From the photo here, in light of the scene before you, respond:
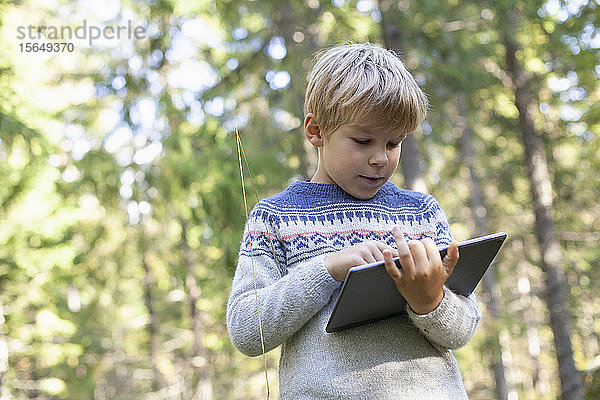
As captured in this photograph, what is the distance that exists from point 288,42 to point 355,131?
5.74 metres

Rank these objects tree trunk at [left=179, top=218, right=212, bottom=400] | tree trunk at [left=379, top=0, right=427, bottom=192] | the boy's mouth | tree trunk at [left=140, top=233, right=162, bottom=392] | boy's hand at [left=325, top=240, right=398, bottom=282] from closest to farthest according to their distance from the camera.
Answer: boy's hand at [left=325, top=240, right=398, bottom=282]
the boy's mouth
tree trunk at [left=379, top=0, right=427, bottom=192]
tree trunk at [left=179, top=218, right=212, bottom=400]
tree trunk at [left=140, top=233, right=162, bottom=392]

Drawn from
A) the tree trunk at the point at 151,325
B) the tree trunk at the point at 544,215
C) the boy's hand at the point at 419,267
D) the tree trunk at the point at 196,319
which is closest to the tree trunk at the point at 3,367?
the tree trunk at the point at 196,319

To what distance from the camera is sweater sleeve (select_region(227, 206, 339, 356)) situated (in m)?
1.47

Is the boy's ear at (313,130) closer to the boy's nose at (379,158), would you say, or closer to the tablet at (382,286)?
the boy's nose at (379,158)

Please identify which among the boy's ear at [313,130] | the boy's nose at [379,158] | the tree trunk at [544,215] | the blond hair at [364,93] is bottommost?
the tree trunk at [544,215]

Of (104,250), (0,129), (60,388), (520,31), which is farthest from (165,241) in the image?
(520,31)

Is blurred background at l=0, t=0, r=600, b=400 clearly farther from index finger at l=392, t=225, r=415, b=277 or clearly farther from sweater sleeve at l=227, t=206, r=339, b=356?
index finger at l=392, t=225, r=415, b=277

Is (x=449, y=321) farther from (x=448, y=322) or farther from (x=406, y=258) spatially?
(x=406, y=258)

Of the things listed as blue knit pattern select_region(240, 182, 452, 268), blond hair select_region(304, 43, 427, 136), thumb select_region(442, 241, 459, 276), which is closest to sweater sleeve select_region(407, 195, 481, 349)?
thumb select_region(442, 241, 459, 276)

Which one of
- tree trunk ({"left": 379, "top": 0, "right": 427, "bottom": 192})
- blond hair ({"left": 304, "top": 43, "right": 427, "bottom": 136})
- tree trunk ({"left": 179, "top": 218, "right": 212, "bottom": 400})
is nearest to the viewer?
blond hair ({"left": 304, "top": 43, "right": 427, "bottom": 136})

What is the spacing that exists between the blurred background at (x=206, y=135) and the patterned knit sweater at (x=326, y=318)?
166 inches

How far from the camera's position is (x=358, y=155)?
5.23ft

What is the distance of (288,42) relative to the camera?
278 inches

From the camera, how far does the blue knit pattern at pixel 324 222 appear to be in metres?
1.63
